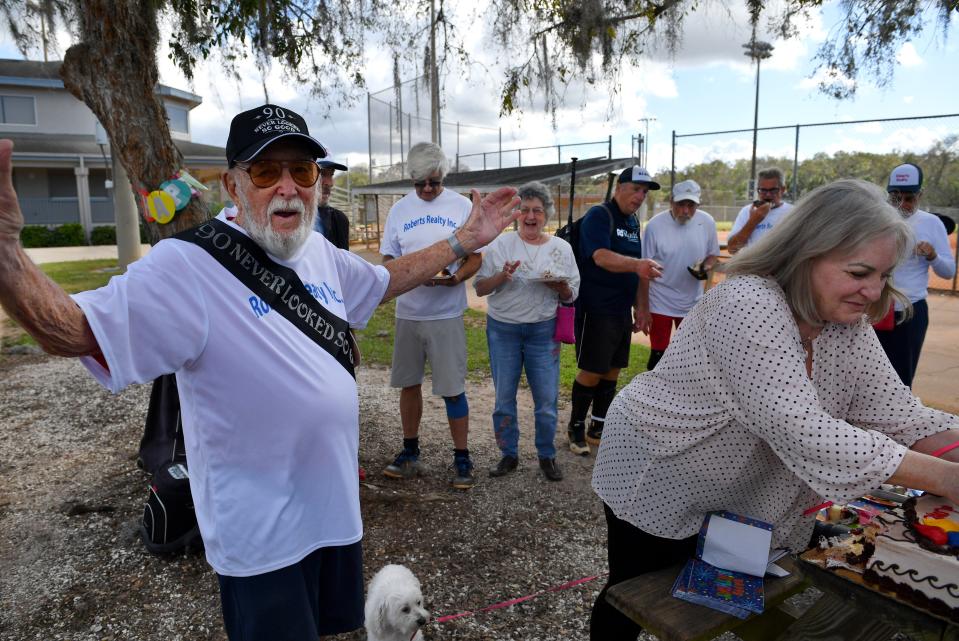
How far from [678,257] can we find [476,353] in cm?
358

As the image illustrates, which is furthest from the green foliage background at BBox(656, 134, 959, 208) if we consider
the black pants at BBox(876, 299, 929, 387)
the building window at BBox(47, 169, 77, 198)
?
the building window at BBox(47, 169, 77, 198)

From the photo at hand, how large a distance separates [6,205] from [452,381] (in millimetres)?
3329

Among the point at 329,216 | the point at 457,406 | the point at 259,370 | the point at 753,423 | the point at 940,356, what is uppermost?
the point at 329,216

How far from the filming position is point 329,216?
172 inches

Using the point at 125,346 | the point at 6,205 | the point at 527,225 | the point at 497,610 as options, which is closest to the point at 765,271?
the point at 125,346

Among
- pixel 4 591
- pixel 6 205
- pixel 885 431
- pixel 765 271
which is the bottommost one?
pixel 4 591

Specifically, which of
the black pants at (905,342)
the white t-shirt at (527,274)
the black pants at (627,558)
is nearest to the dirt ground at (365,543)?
the black pants at (627,558)

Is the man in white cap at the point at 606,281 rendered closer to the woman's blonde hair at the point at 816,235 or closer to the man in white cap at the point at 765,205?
the man in white cap at the point at 765,205

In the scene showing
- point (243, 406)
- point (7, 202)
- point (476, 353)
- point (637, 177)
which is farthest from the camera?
point (476, 353)

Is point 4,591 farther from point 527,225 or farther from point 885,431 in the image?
point 885,431

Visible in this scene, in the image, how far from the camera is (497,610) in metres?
3.15

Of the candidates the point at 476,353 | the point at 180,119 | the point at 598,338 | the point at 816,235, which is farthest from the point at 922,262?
the point at 180,119

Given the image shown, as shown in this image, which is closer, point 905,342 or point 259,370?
point 259,370

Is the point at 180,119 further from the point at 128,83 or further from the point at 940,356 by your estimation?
the point at 940,356
